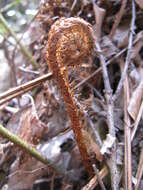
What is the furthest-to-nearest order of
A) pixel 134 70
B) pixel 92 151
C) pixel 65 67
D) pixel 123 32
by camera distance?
pixel 123 32, pixel 134 70, pixel 92 151, pixel 65 67

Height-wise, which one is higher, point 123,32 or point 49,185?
point 123,32

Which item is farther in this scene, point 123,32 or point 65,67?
point 123,32

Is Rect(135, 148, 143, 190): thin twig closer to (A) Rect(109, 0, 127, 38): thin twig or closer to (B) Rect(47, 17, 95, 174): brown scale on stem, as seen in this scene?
(B) Rect(47, 17, 95, 174): brown scale on stem

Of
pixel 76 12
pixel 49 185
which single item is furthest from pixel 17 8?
pixel 49 185

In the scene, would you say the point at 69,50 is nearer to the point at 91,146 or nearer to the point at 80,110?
the point at 80,110

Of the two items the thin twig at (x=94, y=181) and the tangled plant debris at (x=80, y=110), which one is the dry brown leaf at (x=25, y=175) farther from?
the thin twig at (x=94, y=181)

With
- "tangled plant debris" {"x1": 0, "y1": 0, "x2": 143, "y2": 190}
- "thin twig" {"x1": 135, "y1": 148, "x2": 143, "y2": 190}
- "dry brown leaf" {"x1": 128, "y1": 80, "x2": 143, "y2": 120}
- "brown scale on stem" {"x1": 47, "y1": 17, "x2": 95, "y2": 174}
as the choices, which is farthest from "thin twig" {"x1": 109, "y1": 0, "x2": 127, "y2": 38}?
"thin twig" {"x1": 135, "y1": 148, "x2": 143, "y2": 190}

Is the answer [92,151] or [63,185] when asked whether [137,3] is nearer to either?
[92,151]
